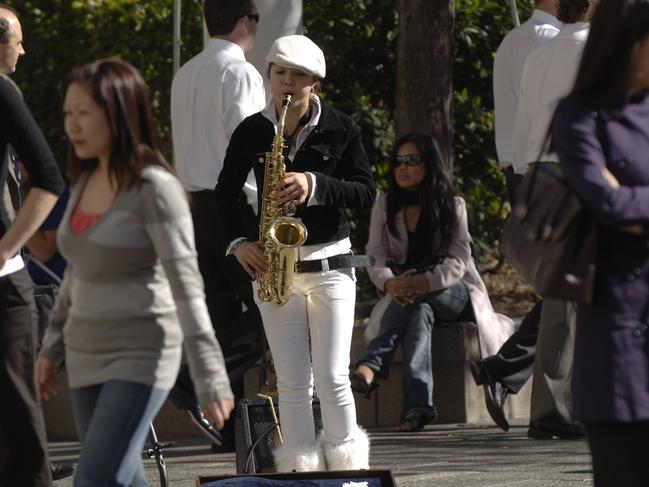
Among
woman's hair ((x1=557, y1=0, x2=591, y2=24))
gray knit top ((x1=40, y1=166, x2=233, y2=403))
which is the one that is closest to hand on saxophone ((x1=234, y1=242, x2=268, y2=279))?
gray knit top ((x1=40, y1=166, x2=233, y2=403))

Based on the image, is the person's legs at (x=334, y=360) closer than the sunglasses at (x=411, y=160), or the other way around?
the person's legs at (x=334, y=360)

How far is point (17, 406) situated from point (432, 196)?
178 inches

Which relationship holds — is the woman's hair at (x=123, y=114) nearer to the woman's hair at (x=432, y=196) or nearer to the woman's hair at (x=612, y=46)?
the woman's hair at (x=612, y=46)

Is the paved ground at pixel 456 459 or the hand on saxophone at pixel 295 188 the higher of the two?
the hand on saxophone at pixel 295 188

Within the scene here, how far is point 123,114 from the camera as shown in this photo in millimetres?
5012

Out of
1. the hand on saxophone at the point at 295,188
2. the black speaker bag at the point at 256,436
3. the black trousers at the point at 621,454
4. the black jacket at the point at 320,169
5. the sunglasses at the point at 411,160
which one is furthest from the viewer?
the sunglasses at the point at 411,160

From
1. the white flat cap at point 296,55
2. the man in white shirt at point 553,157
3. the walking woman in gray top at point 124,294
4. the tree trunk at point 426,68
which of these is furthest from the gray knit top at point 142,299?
the tree trunk at point 426,68

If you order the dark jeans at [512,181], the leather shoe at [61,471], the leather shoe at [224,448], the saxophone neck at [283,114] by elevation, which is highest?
the saxophone neck at [283,114]

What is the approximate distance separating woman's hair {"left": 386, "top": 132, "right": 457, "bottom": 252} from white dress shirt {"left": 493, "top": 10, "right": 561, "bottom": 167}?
1.84 ft

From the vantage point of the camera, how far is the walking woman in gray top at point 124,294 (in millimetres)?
4777

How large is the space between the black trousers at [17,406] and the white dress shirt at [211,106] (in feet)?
9.16

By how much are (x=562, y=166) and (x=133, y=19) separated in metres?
12.2

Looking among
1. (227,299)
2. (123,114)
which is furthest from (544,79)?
(123,114)

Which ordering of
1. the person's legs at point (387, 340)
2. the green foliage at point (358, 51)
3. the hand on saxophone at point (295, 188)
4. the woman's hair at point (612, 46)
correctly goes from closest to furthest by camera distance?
the woman's hair at point (612, 46)
the hand on saxophone at point (295, 188)
the person's legs at point (387, 340)
the green foliage at point (358, 51)
